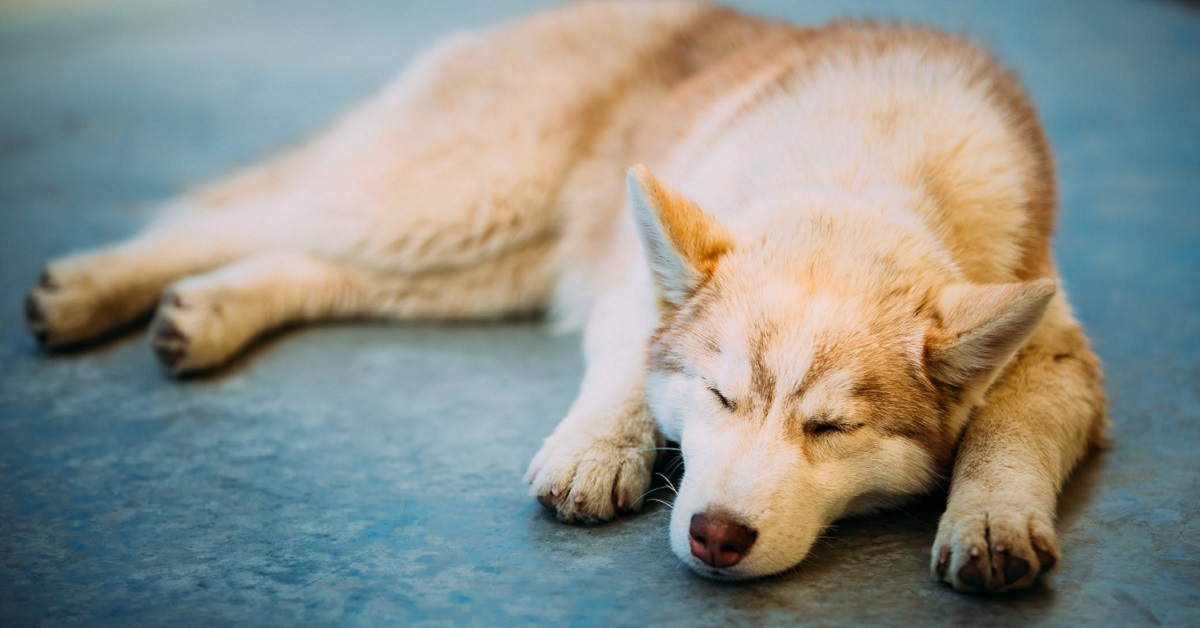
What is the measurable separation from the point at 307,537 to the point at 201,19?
831cm

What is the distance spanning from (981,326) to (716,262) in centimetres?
63

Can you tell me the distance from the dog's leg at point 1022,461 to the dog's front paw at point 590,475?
74 cm

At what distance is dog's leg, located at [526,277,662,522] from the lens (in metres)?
2.62

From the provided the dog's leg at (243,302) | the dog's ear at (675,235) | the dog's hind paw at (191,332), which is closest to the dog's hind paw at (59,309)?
the dog's leg at (243,302)

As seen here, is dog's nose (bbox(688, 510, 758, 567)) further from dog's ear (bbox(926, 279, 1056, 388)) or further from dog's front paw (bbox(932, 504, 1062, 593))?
dog's ear (bbox(926, 279, 1056, 388))

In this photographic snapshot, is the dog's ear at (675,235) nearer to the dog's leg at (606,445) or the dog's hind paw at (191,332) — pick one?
the dog's leg at (606,445)

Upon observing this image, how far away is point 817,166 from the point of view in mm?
2938

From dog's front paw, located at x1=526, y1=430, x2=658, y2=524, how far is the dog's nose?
16.4 inches

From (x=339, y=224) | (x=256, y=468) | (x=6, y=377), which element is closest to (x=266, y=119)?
(x=339, y=224)

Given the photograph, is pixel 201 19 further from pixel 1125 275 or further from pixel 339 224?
pixel 1125 275

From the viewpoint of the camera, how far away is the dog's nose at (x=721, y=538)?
222 cm

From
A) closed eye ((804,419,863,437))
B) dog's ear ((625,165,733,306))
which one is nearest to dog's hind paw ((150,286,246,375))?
dog's ear ((625,165,733,306))

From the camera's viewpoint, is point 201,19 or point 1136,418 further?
point 201,19

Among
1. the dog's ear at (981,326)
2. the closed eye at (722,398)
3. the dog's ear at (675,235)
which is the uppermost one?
the dog's ear at (675,235)
